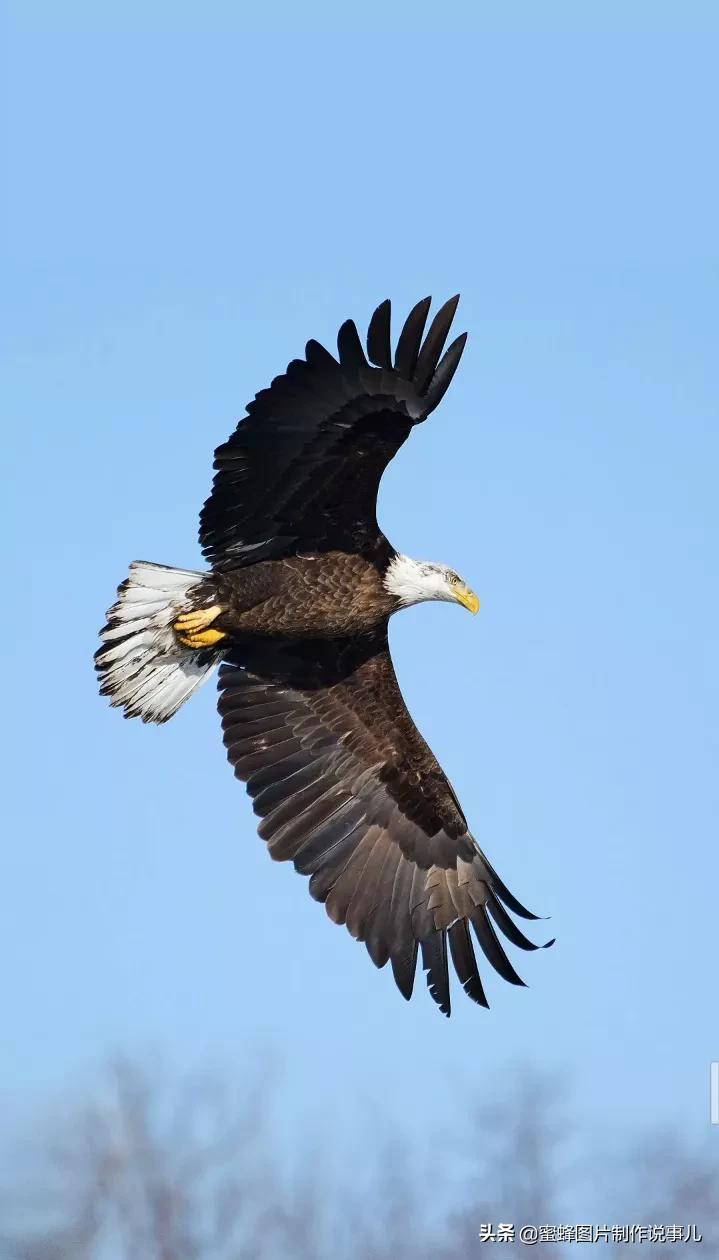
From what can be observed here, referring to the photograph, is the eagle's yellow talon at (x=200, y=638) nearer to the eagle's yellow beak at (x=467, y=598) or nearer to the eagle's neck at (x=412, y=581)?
the eagle's neck at (x=412, y=581)

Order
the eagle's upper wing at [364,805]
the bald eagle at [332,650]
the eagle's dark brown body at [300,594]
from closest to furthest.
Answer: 1. the bald eagle at [332,650]
2. the eagle's dark brown body at [300,594]
3. the eagle's upper wing at [364,805]

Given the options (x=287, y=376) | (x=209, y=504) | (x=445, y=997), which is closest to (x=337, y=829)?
(x=445, y=997)

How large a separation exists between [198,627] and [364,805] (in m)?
1.77

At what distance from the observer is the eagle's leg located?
12.0 m

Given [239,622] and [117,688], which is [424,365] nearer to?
[239,622]

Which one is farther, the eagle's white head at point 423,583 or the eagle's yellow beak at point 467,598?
the eagle's yellow beak at point 467,598

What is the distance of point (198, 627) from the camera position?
1201 cm

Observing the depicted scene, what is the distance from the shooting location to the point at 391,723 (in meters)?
13.0

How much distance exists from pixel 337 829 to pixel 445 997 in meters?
1.26

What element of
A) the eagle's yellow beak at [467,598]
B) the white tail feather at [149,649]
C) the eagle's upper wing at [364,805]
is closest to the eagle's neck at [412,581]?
the eagle's yellow beak at [467,598]

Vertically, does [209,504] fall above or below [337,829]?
above

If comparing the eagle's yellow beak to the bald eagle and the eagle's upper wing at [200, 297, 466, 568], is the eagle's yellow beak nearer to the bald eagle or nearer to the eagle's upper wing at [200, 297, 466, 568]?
the bald eagle

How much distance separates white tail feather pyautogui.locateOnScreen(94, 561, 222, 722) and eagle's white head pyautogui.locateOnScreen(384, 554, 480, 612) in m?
1.17

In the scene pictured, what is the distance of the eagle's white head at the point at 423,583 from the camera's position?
1205 centimetres
